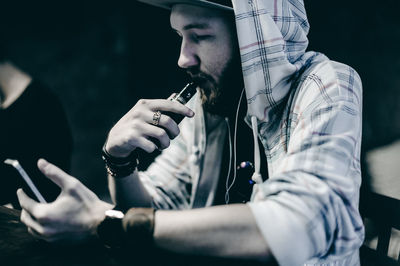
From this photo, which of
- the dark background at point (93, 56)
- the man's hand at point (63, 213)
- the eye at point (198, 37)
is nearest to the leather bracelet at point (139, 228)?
the man's hand at point (63, 213)

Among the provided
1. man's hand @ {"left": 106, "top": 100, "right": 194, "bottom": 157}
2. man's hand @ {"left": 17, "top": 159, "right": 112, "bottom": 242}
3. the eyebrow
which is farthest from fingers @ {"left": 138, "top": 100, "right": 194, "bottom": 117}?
man's hand @ {"left": 17, "top": 159, "right": 112, "bottom": 242}

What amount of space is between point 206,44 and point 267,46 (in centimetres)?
30

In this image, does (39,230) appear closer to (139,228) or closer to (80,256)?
(80,256)

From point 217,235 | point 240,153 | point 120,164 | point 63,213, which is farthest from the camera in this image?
point 240,153

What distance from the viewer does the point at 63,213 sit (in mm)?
941

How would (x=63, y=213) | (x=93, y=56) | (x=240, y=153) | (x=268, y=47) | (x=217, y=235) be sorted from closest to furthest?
1. (x=217, y=235)
2. (x=63, y=213)
3. (x=268, y=47)
4. (x=240, y=153)
5. (x=93, y=56)

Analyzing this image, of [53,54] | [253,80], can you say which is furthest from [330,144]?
[53,54]

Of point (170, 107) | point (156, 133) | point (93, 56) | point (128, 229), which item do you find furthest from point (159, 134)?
point (93, 56)

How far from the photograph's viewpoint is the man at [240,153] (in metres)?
0.85

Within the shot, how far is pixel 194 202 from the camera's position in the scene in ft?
5.93

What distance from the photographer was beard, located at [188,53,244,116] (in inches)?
58.3

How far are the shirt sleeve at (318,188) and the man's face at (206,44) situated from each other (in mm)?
480

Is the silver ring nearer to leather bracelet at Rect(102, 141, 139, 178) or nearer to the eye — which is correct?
leather bracelet at Rect(102, 141, 139, 178)

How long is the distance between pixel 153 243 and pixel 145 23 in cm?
317
